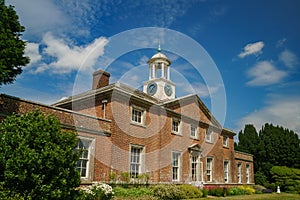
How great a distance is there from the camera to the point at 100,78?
20.4 meters

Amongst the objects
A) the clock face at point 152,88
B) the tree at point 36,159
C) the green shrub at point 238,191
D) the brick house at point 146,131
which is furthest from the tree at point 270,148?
the tree at point 36,159

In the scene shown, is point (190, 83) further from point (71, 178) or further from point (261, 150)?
point (261, 150)

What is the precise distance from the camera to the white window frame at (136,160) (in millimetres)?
17047

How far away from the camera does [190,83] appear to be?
20016 millimetres

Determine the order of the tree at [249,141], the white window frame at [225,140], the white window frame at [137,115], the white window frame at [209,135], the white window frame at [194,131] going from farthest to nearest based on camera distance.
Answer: the tree at [249,141]
the white window frame at [225,140]
the white window frame at [209,135]
the white window frame at [194,131]
the white window frame at [137,115]

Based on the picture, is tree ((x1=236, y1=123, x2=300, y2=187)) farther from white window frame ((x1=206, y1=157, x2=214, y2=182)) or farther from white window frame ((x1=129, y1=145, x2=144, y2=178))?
white window frame ((x1=129, y1=145, x2=144, y2=178))

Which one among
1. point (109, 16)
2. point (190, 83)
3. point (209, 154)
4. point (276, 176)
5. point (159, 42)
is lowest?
point (276, 176)

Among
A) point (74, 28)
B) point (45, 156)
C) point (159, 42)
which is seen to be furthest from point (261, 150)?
point (45, 156)

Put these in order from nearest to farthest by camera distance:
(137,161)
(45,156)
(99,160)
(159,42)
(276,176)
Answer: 1. (45,156)
2. (99,160)
3. (137,161)
4. (159,42)
5. (276,176)

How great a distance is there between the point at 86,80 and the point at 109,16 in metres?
6.55

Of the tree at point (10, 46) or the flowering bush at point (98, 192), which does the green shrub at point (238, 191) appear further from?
the tree at point (10, 46)

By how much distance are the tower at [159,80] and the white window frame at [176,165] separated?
20.0 ft

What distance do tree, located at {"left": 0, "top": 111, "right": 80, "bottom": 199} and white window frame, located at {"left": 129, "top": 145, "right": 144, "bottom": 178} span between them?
8127mm

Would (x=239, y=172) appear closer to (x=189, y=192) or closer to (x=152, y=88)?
(x=152, y=88)
